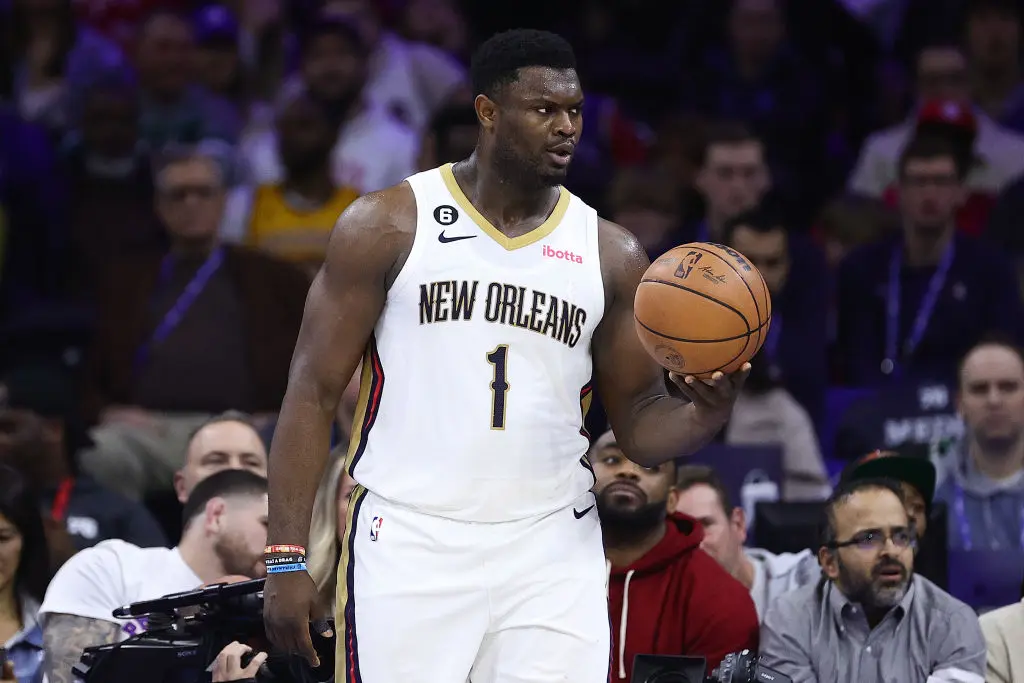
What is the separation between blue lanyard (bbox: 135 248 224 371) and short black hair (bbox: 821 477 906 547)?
3.90 m

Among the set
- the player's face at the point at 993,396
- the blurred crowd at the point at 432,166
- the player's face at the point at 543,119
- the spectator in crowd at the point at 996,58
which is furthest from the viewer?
the spectator in crowd at the point at 996,58

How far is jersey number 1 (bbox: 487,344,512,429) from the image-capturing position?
13.6ft

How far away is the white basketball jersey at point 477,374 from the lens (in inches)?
163

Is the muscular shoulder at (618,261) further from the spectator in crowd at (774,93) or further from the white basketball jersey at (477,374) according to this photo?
the spectator in crowd at (774,93)

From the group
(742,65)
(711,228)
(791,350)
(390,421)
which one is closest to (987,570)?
(791,350)

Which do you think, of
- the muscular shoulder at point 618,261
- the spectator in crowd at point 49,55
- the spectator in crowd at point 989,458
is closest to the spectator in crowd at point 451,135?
the spectator in crowd at point 49,55

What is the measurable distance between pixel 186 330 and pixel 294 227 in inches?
42.3

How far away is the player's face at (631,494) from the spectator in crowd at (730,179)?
310 cm

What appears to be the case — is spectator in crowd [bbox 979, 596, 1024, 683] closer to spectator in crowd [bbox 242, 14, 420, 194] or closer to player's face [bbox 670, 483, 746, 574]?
player's face [bbox 670, 483, 746, 574]

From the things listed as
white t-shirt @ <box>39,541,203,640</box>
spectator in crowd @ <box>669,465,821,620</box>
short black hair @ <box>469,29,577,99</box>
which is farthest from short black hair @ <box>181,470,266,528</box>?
short black hair @ <box>469,29,577,99</box>

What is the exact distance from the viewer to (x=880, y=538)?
19.7 feet

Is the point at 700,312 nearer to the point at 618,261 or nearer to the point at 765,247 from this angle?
the point at 618,261

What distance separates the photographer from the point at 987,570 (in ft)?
22.6

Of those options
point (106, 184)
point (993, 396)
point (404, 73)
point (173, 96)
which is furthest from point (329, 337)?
point (404, 73)
